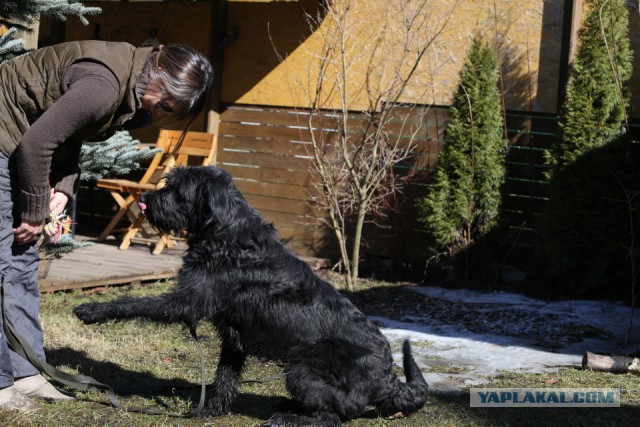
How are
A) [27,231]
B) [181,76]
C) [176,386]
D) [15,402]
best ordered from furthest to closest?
[176,386] < [15,402] < [27,231] < [181,76]

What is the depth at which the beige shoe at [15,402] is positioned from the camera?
3609 mm

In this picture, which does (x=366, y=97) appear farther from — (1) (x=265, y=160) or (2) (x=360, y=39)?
(1) (x=265, y=160)

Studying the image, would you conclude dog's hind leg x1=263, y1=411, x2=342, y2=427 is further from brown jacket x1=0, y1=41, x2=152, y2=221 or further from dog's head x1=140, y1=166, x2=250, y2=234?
brown jacket x1=0, y1=41, x2=152, y2=221

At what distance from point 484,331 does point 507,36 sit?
3.83 m

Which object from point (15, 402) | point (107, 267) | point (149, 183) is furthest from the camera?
point (149, 183)

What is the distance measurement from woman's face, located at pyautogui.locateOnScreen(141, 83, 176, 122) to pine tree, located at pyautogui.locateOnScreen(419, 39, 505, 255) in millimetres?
5505

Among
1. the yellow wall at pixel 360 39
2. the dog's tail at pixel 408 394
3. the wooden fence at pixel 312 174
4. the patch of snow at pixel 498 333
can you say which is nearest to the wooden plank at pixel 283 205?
the wooden fence at pixel 312 174

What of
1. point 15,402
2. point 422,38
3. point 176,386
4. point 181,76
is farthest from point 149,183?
point 181,76

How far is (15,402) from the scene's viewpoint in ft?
12.0

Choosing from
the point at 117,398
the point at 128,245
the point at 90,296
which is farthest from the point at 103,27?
the point at 117,398

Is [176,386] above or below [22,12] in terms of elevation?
below

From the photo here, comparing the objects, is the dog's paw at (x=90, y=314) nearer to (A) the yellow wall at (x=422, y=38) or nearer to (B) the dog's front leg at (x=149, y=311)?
(B) the dog's front leg at (x=149, y=311)

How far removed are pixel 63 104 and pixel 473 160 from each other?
5.97m

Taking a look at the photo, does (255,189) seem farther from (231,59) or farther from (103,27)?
(103,27)
